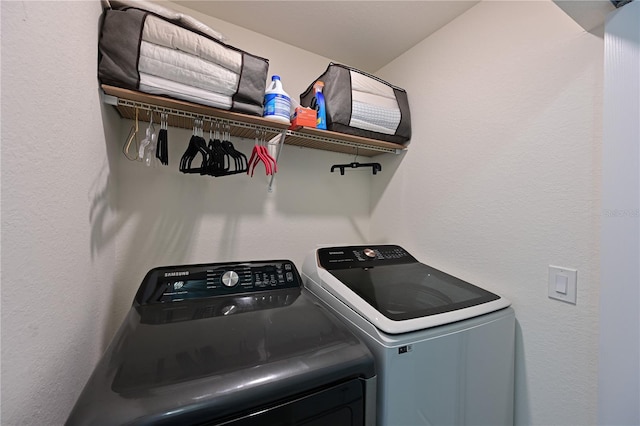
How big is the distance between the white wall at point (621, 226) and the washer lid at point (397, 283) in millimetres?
372

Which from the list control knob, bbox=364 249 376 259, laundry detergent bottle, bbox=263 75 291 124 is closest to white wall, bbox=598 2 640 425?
control knob, bbox=364 249 376 259

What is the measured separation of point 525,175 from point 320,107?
109 centimetres

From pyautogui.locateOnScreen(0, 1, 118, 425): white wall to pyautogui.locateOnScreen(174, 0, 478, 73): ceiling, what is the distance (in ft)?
2.55

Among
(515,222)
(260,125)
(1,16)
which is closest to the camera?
(1,16)

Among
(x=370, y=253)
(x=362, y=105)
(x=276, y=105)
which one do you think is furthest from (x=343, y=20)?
(x=370, y=253)

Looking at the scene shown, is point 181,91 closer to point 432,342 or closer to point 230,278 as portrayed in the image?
point 230,278

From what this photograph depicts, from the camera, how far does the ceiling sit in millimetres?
1335

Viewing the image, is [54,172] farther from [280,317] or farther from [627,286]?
[627,286]

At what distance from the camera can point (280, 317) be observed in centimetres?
95

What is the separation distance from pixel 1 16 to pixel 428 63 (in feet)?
6.01

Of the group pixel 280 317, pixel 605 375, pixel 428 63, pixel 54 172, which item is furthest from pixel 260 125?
pixel 605 375

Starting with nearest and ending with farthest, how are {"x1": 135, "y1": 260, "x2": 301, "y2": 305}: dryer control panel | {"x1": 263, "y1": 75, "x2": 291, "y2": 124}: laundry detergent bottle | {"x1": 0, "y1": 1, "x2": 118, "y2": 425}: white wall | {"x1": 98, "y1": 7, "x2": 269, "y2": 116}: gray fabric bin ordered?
{"x1": 0, "y1": 1, "x2": 118, "y2": 425}: white wall, {"x1": 98, "y1": 7, "x2": 269, "y2": 116}: gray fabric bin, {"x1": 135, "y1": 260, "x2": 301, "y2": 305}: dryer control panel, {"x1": 263, "y1": 75, "x2": 291, "y2": 124}: laundry detergent bottle

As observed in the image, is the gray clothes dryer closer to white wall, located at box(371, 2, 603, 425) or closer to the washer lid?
the washer lid

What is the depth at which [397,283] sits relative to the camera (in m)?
1.28
